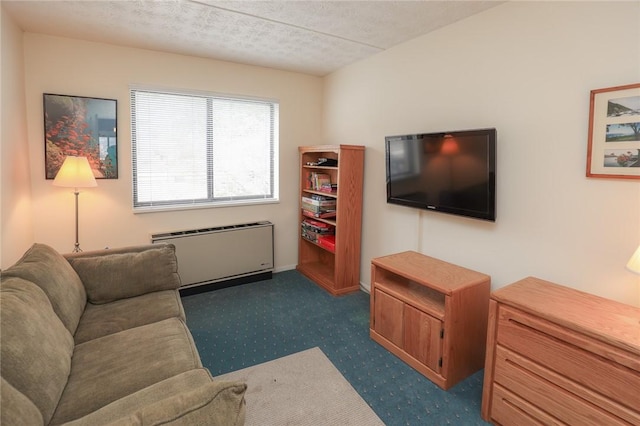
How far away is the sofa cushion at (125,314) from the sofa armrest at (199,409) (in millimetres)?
1253

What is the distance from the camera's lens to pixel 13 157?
254cm

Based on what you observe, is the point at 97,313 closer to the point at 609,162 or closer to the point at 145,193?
the point at 145,193

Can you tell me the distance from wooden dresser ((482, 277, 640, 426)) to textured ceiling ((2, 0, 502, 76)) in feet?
6.46

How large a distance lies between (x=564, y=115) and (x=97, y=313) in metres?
3.07

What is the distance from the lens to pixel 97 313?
83.0 inches

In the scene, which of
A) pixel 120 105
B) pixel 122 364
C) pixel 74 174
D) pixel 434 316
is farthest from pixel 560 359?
pixel 120 105

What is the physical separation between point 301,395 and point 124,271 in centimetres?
148

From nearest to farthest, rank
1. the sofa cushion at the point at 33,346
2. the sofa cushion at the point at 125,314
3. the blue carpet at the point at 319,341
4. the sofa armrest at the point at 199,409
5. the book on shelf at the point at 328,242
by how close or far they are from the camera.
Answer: the sofa armrest at the point at 199,409
the sofa cushion at the point at 33,346
the sofa cushion at the point at 125,314
the blue carpet at the point at 319,341
the book on shelf at the point at 328,242

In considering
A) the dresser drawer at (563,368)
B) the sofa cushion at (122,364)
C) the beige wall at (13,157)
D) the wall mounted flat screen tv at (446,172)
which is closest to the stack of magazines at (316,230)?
the wall mounted flat screen tv at (446,172)

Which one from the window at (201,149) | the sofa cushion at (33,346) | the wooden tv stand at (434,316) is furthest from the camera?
the window at (201,149)

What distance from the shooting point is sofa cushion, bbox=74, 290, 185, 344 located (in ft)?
6.29

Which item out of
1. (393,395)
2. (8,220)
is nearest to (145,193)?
(8,220)

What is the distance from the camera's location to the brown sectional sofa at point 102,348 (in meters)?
0.93

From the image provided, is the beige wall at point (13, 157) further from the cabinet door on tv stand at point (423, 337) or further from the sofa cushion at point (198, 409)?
the cabinet door on tv stand at point (423, 337)
